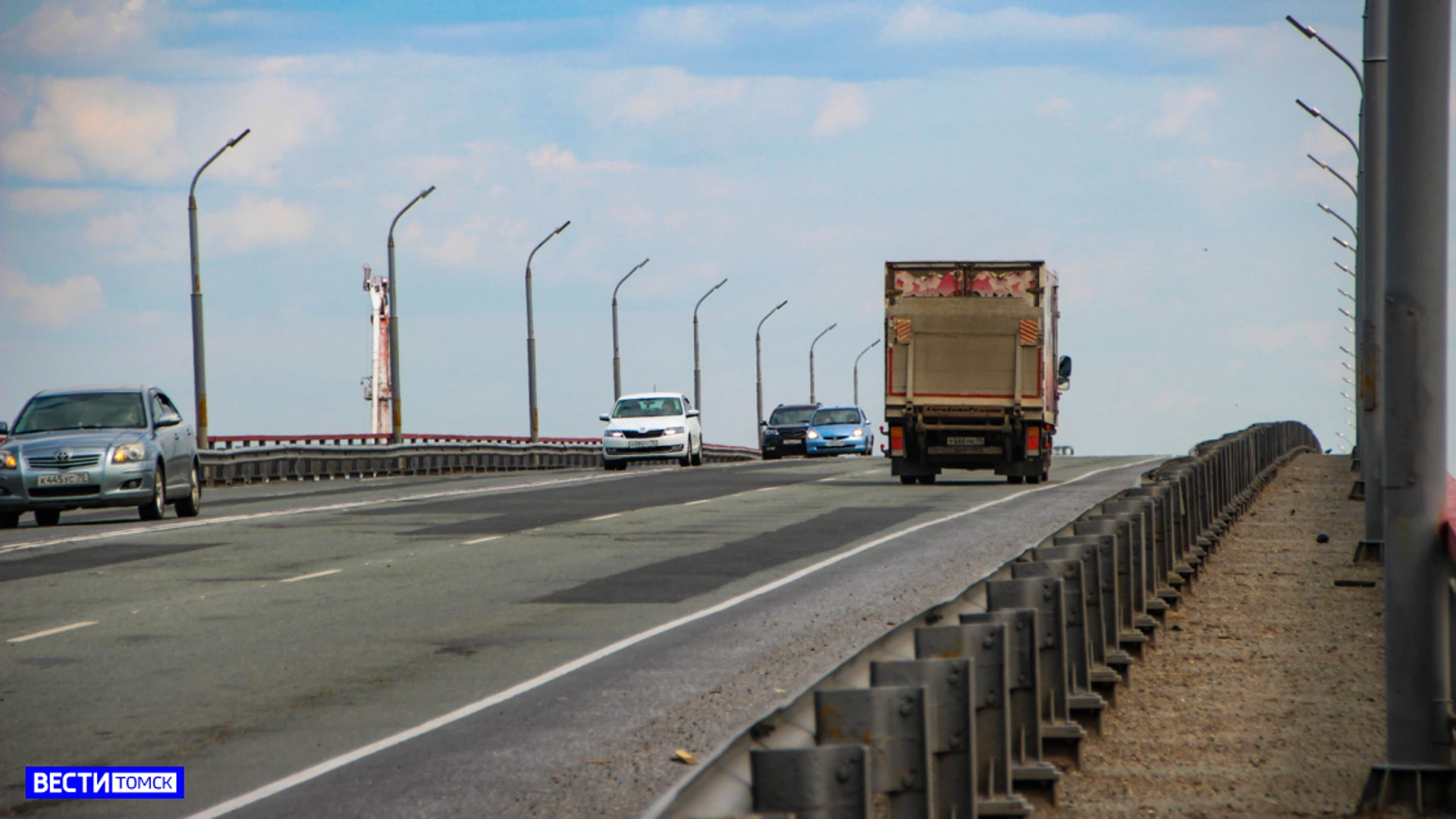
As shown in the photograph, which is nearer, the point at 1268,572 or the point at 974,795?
the point at 974,795

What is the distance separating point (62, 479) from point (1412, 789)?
1890cm

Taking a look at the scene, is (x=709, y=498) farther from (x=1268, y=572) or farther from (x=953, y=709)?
(x=953, y=709)

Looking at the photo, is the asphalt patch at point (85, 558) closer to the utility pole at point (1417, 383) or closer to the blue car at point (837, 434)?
the utility pole at point (1417, 383)

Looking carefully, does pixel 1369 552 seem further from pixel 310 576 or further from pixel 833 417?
pixel 833 417

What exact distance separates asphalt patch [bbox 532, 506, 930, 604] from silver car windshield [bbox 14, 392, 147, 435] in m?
8.60

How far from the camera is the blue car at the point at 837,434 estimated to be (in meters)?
60.6

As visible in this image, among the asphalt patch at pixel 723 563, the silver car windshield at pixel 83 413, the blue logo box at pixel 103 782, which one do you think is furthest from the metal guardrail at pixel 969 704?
the silver car windshield at pixel 83 413

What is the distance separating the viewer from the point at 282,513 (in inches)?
994

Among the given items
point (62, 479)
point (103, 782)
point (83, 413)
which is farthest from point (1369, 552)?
point (83, 413)

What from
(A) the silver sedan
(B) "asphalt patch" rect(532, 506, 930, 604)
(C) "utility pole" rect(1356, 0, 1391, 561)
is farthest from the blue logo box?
(A) the silver sedan

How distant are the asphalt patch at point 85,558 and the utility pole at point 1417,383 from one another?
486 inches

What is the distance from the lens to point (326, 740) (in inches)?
326

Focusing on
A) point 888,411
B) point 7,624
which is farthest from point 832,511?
point 7,624

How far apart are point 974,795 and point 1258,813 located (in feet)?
6.28
